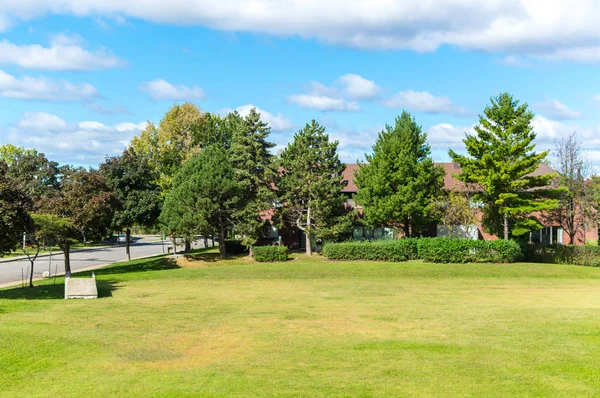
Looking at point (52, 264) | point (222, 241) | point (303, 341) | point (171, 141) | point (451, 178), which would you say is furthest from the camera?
point (171, 141)

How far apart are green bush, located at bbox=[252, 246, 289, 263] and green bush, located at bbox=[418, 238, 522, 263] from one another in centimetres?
1224

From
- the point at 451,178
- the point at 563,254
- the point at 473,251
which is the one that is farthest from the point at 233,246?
→ the point at 563,254

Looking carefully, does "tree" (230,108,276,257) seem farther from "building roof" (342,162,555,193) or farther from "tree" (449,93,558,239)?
"tree" (449,93,558,239)

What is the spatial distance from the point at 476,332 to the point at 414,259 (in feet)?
90.1

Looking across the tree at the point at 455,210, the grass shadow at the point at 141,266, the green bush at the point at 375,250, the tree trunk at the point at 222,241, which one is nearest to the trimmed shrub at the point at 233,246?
the tree trunk at the point at 222,241

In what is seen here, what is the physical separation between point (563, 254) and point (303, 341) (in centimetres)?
3593

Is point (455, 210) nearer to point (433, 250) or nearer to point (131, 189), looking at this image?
Result: point (433, 250)

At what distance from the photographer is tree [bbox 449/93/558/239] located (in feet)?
149

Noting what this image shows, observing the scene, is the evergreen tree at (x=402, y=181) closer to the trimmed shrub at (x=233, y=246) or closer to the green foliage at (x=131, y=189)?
the trimmed shrub at (x=233, y=246)

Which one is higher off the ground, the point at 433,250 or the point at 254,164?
the point at 254,164

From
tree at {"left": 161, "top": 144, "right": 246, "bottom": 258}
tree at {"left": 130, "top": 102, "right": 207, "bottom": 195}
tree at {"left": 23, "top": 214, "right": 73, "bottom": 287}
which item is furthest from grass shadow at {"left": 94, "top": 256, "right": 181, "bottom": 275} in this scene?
tree at {"left": 130, "top": 102, "right": 207, "bottom": 195}

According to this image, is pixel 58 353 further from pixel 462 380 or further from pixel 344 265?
pixel 344 265

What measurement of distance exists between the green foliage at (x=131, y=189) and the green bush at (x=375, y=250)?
663 inches

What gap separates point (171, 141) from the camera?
7038cm
